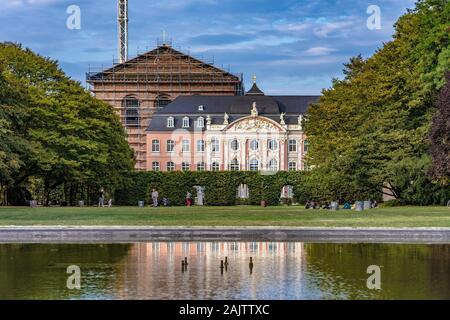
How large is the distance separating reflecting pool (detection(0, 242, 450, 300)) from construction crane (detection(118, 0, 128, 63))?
110m

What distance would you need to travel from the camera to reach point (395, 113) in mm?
54969

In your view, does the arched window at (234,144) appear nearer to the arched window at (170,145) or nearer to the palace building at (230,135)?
the palace building at (230,135)

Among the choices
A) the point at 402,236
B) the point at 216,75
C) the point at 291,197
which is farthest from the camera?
the point at 216,75

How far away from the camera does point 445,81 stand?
151 feet

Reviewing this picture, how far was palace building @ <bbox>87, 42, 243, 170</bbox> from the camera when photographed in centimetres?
11950

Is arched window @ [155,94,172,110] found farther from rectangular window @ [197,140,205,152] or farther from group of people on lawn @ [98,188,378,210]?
group of people on lawn @ [98,188,378,210]

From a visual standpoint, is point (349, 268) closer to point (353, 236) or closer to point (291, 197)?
point (353, 236)

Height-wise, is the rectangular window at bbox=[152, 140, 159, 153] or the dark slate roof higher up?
the dark slate roof

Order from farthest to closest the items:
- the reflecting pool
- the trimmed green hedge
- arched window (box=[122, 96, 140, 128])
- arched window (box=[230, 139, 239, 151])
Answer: arched window (box=[122, 96, 140, 128])
arched window (box=[230, 139, 239, 151])
the trimmed green hedge
the reflecting pool

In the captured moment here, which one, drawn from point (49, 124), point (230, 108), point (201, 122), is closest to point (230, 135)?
point (230, 108)

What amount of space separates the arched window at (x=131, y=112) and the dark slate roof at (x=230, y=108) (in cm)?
708

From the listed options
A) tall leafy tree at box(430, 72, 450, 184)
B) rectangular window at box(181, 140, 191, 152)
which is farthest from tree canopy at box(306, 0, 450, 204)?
rectangular window at box(181, 140, 191, 152)
